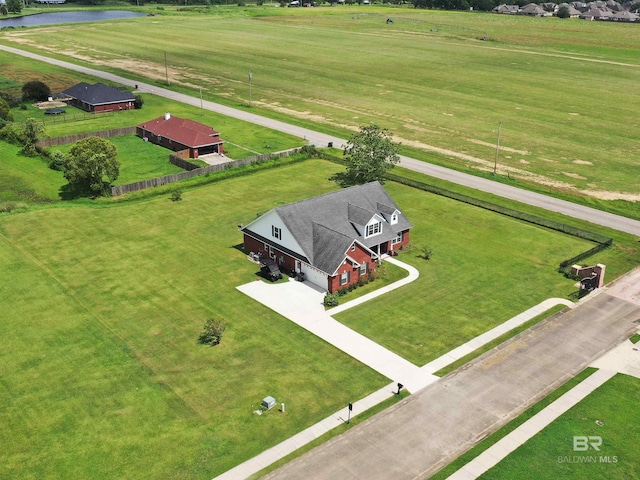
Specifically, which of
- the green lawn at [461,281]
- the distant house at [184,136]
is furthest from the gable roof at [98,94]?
the green lawn at [461,281]

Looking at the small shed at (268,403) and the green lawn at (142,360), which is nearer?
the green lawn at (142,360)

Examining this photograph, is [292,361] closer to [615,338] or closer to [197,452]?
[197,452]

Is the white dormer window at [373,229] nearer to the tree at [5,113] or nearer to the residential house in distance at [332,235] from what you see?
the residential house in distance at [332,235]

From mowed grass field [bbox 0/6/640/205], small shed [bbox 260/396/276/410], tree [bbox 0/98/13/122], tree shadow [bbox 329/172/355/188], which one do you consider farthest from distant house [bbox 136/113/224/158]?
small shed [bbox 260/396/276/410]

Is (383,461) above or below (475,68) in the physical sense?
below

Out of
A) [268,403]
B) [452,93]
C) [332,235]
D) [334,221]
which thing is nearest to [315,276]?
[332,235]

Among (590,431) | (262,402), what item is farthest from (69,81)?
(590,431)
